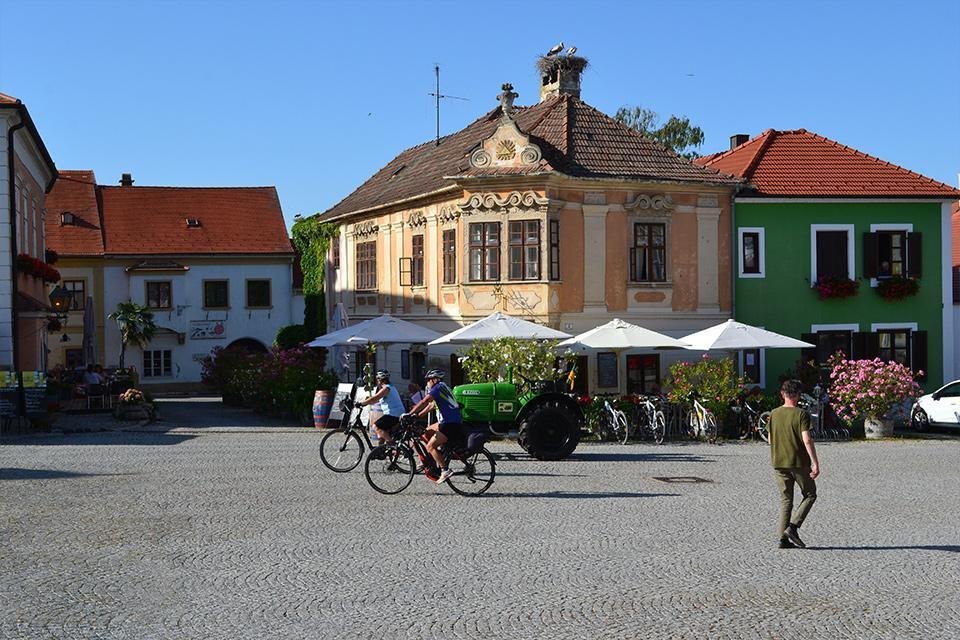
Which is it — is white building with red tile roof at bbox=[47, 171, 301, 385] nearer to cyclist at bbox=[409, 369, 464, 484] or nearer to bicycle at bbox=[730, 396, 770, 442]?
bicycle at bbox=[730, 396, 770, 442]

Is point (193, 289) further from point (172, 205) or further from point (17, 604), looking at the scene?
point (17, 604)

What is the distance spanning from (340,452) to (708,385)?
34.2ft

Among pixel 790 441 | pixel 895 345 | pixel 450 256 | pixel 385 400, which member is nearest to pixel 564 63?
pixel 450 256

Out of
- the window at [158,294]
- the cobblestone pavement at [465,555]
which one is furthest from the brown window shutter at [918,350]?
the window at [158,294]

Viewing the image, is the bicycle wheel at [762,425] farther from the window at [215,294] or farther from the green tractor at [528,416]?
the window at [215,294]

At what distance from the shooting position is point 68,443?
2264cm

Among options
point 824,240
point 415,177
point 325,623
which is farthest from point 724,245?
point 325,623

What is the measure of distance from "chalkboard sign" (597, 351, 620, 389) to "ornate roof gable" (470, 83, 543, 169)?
516 cm

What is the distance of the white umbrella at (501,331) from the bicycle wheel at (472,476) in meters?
9.45

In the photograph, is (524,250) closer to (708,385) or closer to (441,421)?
(708,385)

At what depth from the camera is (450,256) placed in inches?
1234

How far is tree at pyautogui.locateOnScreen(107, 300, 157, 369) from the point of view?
164 ft

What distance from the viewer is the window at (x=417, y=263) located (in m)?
33.0

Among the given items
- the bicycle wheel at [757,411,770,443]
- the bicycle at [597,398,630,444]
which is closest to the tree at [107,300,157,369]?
the bicycle at [597,398,630,444]
